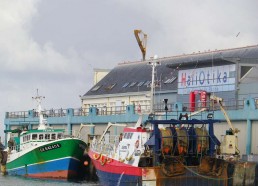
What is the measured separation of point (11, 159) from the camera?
68750 mm

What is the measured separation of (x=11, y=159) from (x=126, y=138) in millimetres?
24427

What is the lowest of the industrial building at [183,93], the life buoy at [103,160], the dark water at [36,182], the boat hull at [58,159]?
the dark water at [36,182]

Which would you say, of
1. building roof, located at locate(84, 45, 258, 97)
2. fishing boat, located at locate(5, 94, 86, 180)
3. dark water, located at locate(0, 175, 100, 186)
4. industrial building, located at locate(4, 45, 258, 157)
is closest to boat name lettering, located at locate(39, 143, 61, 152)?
fishing boat, located at locate(5, 94, 86, 180)

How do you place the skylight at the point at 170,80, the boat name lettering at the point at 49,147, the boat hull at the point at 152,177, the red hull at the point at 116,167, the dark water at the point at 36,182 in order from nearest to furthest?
the boat hull at the point at 152,177 < the red hull at the point at 116,167 < the dark water at the point at 36,182 < the boat name lettering at the point at 49,147 < the skylight at the point at 170,80

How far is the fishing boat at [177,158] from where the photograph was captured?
4350 centimetres

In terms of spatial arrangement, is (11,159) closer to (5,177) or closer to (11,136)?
(5,177)

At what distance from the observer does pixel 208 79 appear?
62.0 meters

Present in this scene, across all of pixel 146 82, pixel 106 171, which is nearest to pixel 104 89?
pixel 146 82

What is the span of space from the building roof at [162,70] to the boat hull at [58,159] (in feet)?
28.2

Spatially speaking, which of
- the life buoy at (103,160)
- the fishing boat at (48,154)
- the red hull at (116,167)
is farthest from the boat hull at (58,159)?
the life buoy at (103,160)

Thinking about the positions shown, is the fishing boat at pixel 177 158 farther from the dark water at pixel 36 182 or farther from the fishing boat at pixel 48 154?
the fishing boat at pixel 48 154

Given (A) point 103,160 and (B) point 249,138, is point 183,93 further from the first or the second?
(A) point 103,160

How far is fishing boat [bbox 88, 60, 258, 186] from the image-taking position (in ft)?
143

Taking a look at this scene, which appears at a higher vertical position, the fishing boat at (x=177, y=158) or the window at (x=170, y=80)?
the window at (x=170, y=80)
